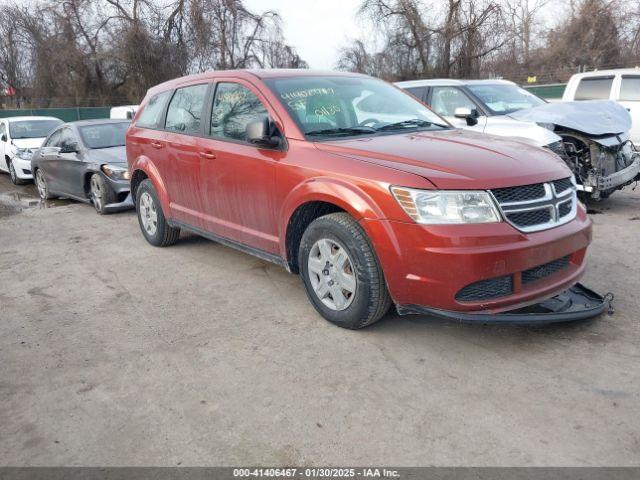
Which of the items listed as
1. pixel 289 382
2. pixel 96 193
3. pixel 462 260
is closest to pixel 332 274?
pixel 289 382

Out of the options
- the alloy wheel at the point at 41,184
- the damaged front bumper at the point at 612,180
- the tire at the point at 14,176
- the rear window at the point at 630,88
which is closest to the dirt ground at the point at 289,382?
the damaged front bumper at the point at 612,180

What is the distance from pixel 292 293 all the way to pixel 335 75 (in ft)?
6.31

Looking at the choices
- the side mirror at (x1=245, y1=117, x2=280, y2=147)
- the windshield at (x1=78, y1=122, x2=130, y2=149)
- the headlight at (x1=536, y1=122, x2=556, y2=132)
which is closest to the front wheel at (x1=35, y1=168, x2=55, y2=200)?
the windshield at (x1=78, y1=122, x2=130, y2=149)

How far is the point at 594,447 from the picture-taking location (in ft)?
8.21

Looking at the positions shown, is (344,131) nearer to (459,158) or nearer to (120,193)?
(459,158)

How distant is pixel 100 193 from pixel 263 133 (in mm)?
5037

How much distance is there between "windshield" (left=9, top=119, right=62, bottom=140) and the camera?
40.8ft

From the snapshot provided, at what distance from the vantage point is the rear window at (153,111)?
5.76 metres

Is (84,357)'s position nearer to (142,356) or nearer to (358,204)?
(142,356)

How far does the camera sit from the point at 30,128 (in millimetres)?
12609

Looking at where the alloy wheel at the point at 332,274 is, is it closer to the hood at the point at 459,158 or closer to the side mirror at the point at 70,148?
the hood at the point at 459,158

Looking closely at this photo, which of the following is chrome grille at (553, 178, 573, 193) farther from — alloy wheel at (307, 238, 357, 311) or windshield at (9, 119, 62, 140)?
windshield at (9, 119, 62, 140)

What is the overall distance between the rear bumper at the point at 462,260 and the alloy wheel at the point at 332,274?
33 cm

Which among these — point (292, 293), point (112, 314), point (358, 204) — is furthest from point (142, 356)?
point (358, 204)
